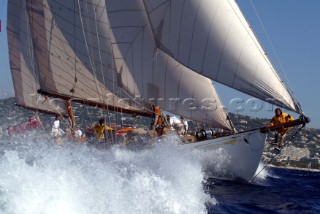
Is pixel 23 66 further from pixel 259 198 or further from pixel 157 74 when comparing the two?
pixel 259 198

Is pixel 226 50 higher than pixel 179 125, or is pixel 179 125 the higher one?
pixel 226 50

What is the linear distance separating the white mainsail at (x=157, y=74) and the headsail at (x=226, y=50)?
225cm

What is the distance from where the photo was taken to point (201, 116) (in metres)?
18.5

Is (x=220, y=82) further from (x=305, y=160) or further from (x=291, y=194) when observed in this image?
(x=305, y=160)

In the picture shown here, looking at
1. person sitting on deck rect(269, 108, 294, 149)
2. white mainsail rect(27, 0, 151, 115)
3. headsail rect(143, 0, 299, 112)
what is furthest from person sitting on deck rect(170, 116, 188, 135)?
headsail rect(143, 0, 299, 112)

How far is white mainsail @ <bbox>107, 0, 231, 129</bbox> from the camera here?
18141 mm

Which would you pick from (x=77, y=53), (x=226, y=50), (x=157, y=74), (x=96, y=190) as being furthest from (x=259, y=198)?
(x=77, y=53)

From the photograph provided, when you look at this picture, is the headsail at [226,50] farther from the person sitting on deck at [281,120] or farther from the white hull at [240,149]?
the white hull at [240,149]

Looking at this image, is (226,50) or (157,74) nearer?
(226,50)

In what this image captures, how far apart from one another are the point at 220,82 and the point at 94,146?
5463 millimetres

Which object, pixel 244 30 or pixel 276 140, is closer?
pixel 244 30

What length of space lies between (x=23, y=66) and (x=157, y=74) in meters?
8.18

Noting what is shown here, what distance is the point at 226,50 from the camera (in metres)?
14.6

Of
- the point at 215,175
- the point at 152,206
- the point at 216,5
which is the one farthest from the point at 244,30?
the point at 152,206
